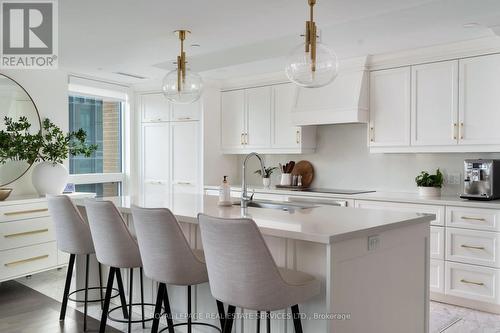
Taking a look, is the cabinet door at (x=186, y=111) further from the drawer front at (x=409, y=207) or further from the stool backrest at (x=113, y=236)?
the stool backrest at (x=113, y=236)

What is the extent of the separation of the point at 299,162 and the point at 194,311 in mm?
2814

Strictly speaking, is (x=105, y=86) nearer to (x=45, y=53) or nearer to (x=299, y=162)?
(x=45, y=53)

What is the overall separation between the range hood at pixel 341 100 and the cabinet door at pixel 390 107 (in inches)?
3.9

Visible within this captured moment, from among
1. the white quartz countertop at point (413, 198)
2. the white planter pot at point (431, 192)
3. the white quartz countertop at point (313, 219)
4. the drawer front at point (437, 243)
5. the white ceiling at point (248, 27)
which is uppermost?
the white ceiling at point (248, 27)

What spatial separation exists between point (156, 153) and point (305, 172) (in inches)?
81.5

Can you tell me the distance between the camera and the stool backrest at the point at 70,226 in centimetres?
305

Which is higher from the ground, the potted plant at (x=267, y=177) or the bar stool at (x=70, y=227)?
the potted plant at (x=267, y=177)

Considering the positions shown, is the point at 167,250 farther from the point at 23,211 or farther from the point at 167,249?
the point at 23,211

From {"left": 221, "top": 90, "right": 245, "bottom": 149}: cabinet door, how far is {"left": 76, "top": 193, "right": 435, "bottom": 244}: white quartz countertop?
101 inches

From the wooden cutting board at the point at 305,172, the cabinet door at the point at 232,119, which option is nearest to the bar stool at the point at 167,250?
the wooden cutting board at the point at 305,172

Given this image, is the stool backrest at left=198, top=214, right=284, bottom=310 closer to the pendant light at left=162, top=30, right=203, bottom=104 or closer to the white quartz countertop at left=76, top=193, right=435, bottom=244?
the white quartz countertop at left=76, top=193, right=435, bottom=244

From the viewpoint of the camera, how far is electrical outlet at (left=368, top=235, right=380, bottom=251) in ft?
7.27

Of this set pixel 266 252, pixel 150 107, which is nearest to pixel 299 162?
pixel 150 107

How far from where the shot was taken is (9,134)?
4.34m
